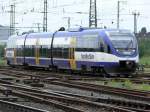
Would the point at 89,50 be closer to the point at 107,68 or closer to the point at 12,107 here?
the point at 107,68

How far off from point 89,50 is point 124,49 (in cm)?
217

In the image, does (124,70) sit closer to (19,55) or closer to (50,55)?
(50,55)

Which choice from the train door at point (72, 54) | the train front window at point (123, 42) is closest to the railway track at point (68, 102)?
the train front window at point (123, 42)

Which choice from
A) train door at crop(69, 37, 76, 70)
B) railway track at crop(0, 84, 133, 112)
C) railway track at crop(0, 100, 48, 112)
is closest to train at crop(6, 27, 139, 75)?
train door at crop(69, 37, 76, 70)

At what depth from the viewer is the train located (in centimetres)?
2991

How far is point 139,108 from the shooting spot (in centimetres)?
1445

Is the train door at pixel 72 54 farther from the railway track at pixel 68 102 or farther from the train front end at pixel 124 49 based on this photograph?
the railway track at pixel 68 102

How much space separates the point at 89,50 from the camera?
3117 centimetres

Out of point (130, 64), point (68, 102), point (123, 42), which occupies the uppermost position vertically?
point (123, 42)

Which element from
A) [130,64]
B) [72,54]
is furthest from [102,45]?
[72,54]

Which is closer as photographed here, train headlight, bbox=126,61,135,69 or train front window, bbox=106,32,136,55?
train headlight, bbox=126,61,135,69

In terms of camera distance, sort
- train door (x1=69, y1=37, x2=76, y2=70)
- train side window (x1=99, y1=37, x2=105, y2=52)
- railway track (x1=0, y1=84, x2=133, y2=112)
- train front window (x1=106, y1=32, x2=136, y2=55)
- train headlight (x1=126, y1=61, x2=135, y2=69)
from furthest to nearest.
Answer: train door (x1=69, y1=37, x2=76, y2=70) < train front window (x1=106, y1=32, x2=136, y2=55) < train side window (x1=99, y1=37, x2=105, y2=52) < train headlight (x1=126, y1=61, x2=135, y2=69) < railway track (x1=0, y1=84, x2=133, y2=112)

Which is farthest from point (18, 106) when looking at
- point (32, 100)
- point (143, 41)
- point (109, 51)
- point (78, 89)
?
point (143, 41)

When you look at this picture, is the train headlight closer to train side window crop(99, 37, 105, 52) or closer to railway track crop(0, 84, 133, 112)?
train side window crop(99, 37, 105, 52)
